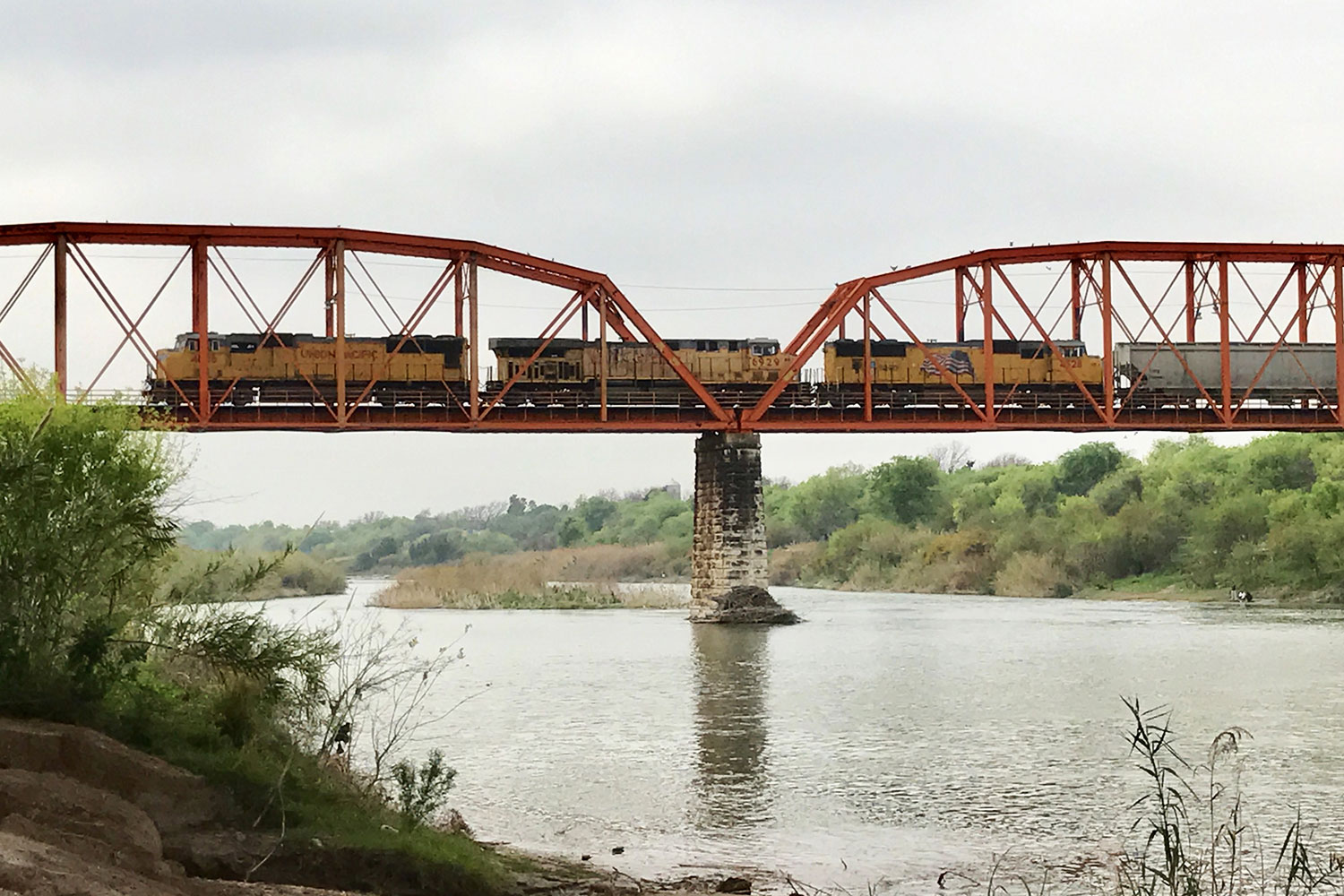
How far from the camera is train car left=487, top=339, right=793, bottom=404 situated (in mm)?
61625

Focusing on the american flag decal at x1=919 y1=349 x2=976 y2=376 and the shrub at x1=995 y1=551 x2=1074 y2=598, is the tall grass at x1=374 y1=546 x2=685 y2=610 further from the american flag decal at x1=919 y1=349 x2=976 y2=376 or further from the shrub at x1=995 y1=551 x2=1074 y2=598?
the shrub at x1=995 y1=551 x2=1074 y2=598

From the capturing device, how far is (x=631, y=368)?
63.6 metres

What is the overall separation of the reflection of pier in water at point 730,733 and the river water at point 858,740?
8 centimetres

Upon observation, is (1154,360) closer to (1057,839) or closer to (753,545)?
(753,545)

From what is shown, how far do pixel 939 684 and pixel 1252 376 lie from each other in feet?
127

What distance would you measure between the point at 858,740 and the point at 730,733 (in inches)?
93.1

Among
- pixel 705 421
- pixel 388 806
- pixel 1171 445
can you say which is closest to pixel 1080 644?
pixel 705 421

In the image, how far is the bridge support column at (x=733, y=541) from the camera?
5888cm

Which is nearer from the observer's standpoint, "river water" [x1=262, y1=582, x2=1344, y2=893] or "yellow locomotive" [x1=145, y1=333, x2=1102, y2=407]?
"river water" [x1=262, y1=582, x2=1344, y2=893]

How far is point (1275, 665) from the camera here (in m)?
41.5

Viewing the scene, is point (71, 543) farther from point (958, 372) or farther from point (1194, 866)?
point (958, 372)

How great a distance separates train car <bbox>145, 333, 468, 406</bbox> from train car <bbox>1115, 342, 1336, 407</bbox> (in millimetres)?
29777

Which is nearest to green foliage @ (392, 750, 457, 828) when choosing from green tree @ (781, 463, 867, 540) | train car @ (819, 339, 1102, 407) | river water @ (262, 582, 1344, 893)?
river water @ (262, 582, 1344, 893)

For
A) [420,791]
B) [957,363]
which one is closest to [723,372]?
[957,363]
